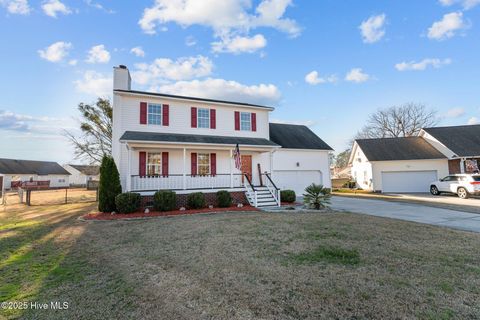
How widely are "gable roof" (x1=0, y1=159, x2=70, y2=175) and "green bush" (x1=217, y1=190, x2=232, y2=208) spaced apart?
46.4 m

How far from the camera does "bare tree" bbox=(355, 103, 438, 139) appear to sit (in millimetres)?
35719

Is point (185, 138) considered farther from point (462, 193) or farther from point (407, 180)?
point (407, 180)

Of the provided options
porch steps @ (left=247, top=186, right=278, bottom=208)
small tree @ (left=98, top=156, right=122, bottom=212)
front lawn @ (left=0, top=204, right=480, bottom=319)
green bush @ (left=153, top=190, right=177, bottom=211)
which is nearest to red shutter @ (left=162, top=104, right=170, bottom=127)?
small tree @ (left=98, top=156, right=122, bottom=212)

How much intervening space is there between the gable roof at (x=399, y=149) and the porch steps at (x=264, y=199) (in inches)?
556

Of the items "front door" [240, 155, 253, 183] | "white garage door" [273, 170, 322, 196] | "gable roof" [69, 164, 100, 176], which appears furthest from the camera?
"gable roof" [69, 164, 100, 176]

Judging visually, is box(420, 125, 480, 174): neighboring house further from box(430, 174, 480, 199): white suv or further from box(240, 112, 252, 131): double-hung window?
box(240, 112, 252, 131): double-hung window

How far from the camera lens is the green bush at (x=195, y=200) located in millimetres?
12266

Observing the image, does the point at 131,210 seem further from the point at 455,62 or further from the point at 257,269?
the point at 455,62

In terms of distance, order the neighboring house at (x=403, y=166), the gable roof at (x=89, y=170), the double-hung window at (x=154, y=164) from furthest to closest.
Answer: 1. the gable roof at (x=89, y=170)
2. the neighboring house at (x=403, y=166)
3. the double-hung window at (x=154, y=164)

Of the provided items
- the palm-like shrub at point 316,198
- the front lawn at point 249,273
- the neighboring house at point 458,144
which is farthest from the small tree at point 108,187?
the neighboring house at point 458,144

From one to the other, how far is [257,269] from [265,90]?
19.3 metres

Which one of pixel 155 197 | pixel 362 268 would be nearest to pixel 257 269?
pixel 362 268

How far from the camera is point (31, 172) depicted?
4444cm

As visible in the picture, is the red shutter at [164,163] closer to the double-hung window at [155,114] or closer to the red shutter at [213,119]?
the double-hung window at [155,114]
